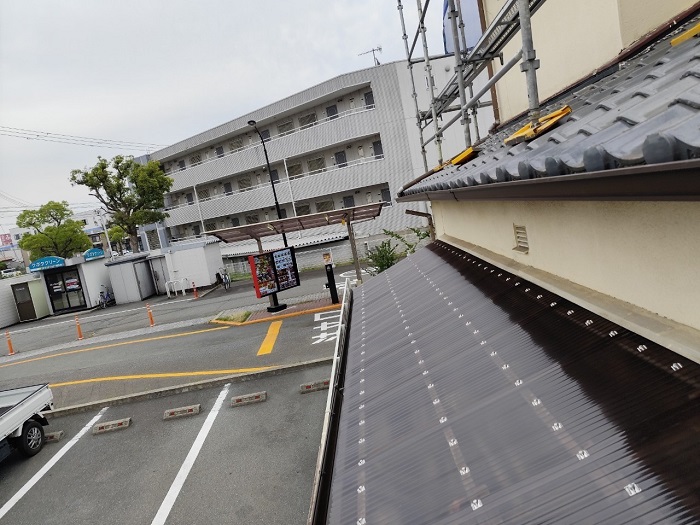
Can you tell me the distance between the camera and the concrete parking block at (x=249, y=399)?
8.66 meters

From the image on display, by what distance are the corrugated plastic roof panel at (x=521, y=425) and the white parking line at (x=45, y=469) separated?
6.32 m

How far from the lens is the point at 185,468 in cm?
682

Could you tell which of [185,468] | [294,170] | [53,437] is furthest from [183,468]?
[294,170]

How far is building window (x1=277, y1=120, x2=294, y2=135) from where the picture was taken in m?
35.3

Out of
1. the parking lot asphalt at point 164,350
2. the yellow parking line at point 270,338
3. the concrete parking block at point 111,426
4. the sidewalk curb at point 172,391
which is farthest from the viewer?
the yellow parking line at point 270,338

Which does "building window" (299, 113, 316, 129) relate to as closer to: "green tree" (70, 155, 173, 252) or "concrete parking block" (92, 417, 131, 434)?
"green tree" (70, 155, 173, 252)

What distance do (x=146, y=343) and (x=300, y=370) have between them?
9204 mm

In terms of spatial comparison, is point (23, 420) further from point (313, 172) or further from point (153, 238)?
point (153, 238)

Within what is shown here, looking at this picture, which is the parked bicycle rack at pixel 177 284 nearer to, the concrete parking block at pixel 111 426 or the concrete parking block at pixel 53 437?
the concrete parking block at pixel 53 437

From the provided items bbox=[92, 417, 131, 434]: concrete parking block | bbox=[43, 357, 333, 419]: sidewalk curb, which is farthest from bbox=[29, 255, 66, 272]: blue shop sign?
bbox=[92, 417, 131, 434]: concrete parking block

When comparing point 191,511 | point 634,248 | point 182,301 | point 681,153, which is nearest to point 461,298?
point 634,248

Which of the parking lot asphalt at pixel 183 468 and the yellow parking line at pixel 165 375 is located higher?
the yellow parking line at pixel 165 375

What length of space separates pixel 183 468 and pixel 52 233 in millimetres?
43321

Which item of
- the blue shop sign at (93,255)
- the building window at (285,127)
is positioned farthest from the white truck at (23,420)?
the building window at (285,127)
